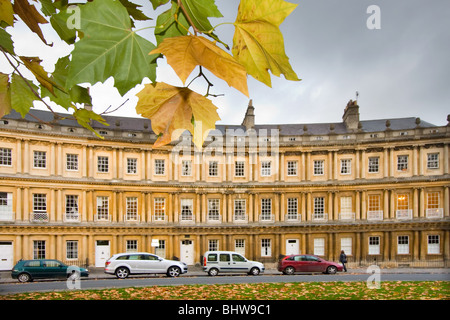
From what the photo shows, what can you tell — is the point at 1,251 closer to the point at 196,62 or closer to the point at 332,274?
the point at 332,274

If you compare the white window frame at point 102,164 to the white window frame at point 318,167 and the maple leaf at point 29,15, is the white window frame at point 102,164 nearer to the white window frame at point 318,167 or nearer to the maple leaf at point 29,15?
the white window frame at point 318,167

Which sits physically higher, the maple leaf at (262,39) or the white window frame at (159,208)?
the maple leaf at (262,39)

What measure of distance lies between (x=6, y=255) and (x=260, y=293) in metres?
18.8

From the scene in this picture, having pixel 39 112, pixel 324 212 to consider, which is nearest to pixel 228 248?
pixel 324 212

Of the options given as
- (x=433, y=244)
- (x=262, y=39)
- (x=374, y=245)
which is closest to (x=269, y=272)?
(x=374, y=245)

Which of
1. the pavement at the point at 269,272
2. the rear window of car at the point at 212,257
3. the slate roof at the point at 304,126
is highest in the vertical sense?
the slate roof at the point at 304,126

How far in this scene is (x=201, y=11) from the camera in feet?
2.08

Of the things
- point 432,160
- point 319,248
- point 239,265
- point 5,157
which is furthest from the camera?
point 319,248

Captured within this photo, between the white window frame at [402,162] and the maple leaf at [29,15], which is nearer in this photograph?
the maple leaf at [29,15]

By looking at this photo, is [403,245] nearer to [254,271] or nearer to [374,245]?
[374,245]

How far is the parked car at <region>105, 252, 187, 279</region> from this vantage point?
58.9 ft

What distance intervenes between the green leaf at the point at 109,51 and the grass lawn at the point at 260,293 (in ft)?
34.9

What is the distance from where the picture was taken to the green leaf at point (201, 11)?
627mm

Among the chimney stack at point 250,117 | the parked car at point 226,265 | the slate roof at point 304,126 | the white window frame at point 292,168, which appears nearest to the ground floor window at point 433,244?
the slate roof at point 304,126
